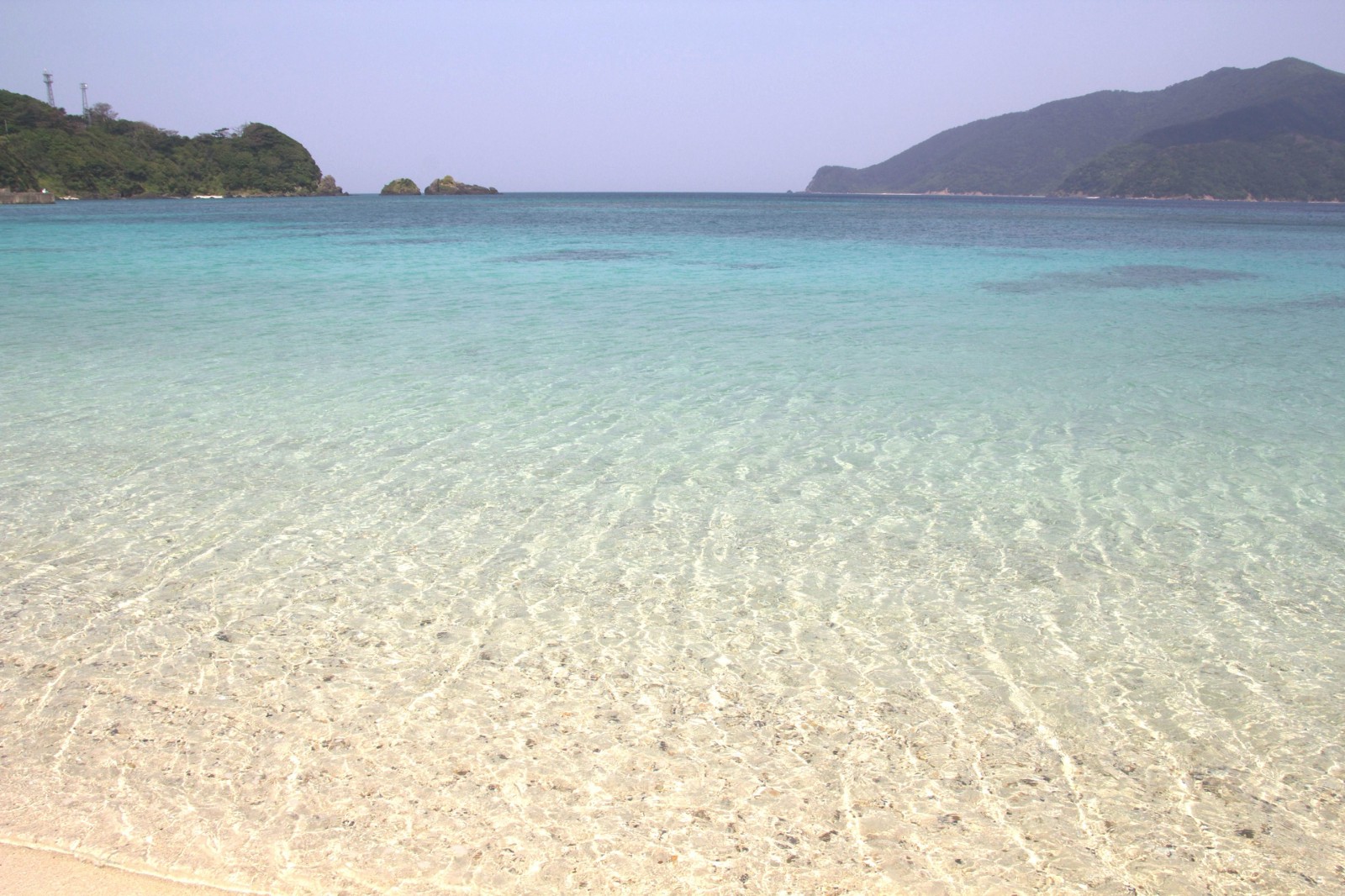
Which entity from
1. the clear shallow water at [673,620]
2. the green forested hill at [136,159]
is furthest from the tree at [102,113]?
the clear shallow water at [673,620]

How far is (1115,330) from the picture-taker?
42.4 ft

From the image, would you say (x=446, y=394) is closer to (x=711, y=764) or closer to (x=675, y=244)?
(x=711, y=764)

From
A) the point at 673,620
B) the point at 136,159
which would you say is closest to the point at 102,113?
the point at 136,159

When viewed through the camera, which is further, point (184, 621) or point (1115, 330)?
point (1115, 330)

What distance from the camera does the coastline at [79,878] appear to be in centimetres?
248

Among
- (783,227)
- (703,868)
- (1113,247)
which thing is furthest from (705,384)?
(783,227)

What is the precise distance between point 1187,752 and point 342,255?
25.6 metres

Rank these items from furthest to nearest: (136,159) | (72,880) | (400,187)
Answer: (400,187), (136,159), (72,880)

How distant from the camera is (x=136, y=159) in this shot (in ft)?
348

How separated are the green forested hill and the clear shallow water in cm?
9104

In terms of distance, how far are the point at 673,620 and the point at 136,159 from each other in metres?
126

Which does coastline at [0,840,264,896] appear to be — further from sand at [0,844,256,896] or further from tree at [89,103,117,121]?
tree at [89,103,117,121]

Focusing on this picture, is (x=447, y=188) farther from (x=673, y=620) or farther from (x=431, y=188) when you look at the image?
(x=673, y=620)

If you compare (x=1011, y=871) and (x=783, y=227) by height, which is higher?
(x=783, y=227)
